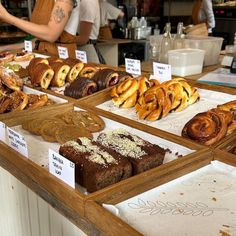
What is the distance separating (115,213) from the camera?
82 cm

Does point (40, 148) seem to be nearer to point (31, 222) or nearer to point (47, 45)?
point (31, 222)

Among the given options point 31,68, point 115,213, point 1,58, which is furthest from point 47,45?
point 115,213

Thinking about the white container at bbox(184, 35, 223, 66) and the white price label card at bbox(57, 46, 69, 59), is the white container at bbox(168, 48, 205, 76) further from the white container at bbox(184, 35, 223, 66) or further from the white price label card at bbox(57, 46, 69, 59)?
the white price label card at bbox(57, 46, 69, 59)

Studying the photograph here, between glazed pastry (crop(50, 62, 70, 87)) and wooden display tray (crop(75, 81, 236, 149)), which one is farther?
glazed pastry (crop(50, 62, 70, 87))

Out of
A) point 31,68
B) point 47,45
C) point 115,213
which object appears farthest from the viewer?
point 47,45

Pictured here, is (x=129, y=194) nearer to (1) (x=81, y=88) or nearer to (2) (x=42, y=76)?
(1) (x=81, y=88)

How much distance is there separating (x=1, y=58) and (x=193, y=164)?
5.89 ft

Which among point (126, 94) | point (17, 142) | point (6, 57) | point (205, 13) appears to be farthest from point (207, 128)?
point (205, 13)

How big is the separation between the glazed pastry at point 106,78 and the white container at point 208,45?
580mm

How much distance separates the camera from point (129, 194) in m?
0.90

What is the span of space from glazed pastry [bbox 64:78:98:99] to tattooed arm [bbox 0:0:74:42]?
716mm

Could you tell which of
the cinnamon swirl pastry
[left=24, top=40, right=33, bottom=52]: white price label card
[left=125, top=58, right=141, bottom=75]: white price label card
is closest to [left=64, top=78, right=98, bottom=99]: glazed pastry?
[left=125, top=58, right=141, bottom=75]: white price label card

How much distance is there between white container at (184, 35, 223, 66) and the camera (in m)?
2.12

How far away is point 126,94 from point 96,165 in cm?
71
